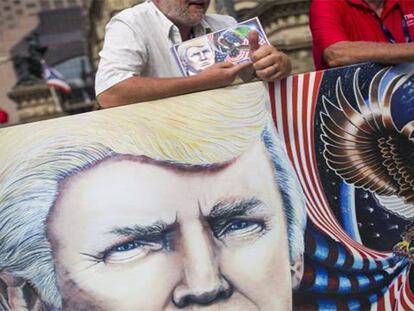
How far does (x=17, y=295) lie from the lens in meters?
1.67

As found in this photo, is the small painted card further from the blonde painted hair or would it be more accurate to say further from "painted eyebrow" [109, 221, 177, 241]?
"painted eyebrow" [109, 221, 177, 241]

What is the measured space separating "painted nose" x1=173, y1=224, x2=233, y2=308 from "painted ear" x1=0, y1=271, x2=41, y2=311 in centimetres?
36

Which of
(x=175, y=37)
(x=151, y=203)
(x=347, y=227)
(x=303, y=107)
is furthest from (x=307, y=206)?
(x=175, y=37)

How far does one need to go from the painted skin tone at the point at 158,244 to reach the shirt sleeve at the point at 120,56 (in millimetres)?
339

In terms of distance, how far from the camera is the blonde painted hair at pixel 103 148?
5.51 ft

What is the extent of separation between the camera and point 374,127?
1.88 m

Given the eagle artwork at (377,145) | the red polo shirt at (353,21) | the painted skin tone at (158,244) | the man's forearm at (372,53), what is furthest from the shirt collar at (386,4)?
the painted skin tone at (158,244)

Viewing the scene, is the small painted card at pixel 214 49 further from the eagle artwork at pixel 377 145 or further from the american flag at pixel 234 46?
the eagle artwork at pixel 377 145

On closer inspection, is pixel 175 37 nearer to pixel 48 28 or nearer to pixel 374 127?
pixel 374 127

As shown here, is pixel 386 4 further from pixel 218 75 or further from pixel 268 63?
pixel 218 75

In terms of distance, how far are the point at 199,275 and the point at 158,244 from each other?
13cm

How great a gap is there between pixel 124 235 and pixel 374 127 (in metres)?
0.77

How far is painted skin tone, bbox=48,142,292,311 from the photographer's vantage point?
1.68 meters

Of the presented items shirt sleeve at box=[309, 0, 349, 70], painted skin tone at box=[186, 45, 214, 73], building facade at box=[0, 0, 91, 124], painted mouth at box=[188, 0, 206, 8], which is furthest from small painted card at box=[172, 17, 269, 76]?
building facade at box=[0, 0, 91, 124]
